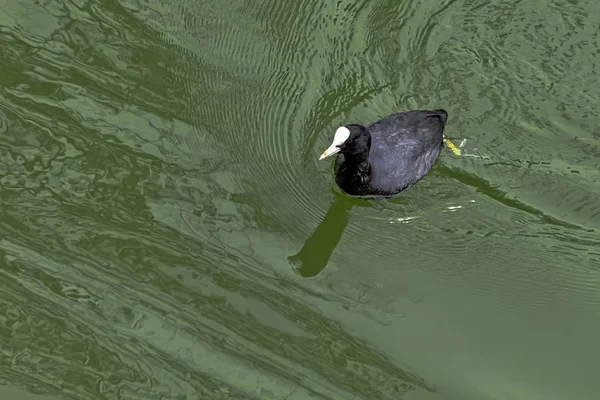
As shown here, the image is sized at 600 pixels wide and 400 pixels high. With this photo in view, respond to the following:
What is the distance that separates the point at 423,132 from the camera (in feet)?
18.6

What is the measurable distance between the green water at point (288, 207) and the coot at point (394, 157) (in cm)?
17

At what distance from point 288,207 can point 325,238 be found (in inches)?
13.3

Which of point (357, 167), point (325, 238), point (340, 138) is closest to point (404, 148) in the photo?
point (357, 167)

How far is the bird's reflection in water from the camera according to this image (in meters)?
5.56

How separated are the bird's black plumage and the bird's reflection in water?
0.10 m

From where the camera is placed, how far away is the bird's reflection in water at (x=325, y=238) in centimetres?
556

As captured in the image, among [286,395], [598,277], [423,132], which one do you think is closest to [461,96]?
[423,132]

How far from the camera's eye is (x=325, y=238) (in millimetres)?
5715

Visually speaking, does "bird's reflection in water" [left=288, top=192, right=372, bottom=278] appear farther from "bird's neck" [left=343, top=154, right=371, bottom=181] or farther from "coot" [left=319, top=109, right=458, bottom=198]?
"bird's neck" [left=343, top=154, right=371, bottom=181]

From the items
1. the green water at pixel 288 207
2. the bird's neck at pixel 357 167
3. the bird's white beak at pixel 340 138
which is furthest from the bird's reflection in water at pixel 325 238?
the bird's white beak at pixel 340 138

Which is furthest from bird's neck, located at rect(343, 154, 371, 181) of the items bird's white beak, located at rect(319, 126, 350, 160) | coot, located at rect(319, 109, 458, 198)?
bird's white beak, located at rect(319, 126, 350, 160)

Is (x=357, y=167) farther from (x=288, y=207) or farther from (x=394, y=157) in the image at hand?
(x=288, y=207)

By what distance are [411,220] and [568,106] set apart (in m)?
1.60

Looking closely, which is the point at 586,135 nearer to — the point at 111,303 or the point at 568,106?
the point at 568,106
